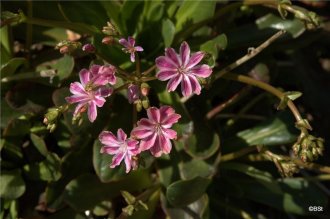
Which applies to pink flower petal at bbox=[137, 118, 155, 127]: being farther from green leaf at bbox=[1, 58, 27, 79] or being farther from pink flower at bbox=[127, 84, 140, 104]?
green leaf at bbox=[1, 58, 27, 79]

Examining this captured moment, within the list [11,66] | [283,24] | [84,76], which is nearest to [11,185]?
[11,66]

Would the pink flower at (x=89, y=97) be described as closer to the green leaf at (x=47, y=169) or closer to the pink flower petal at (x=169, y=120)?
the pink flower petal at (x=169, y=120)

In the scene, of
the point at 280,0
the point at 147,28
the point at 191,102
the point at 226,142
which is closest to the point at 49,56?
the point at 147,28

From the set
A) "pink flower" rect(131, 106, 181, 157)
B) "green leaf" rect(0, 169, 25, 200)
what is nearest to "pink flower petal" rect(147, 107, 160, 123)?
"pink flower" rect(131, 106, 181, 157)

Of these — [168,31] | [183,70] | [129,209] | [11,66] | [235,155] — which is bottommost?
[235,155]

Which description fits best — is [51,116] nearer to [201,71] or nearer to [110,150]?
[110,150]

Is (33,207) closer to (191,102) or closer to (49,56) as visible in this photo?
(49,56)
